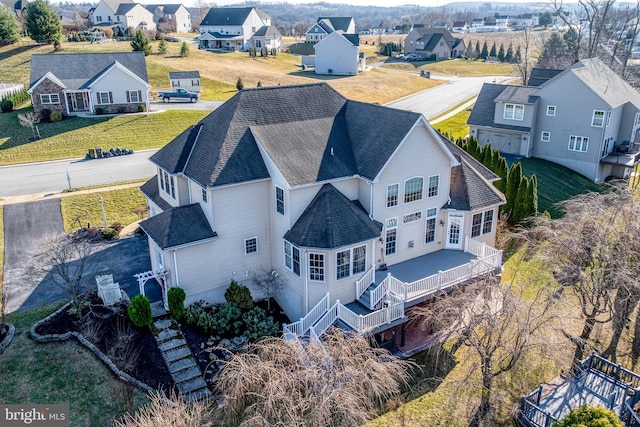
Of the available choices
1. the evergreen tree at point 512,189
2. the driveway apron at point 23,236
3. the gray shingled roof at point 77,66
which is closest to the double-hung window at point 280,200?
the driveway apron at point 23,236

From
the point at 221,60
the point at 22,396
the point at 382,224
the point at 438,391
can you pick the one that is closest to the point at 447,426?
the point at 438,391

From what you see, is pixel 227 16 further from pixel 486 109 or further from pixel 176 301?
pixel 176 301

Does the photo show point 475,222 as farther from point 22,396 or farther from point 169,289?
point 22,396

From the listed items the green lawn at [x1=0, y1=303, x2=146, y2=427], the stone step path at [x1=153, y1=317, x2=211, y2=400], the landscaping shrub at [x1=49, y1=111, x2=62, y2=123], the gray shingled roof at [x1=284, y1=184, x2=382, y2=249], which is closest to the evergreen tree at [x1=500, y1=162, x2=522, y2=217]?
the gray shingled roof at [x1=284, y1=184, x2=382, y2=249]

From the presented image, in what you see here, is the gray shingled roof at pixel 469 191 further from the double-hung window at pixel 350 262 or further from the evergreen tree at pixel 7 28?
the evergreen tree at pixel 7 28

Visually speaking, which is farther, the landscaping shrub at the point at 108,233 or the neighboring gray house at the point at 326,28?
the neighboring gray house at the point at 326,28

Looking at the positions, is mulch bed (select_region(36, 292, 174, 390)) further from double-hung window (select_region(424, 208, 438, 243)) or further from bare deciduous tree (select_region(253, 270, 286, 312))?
double-hung window (select_region(424, 208, 438, 243))
